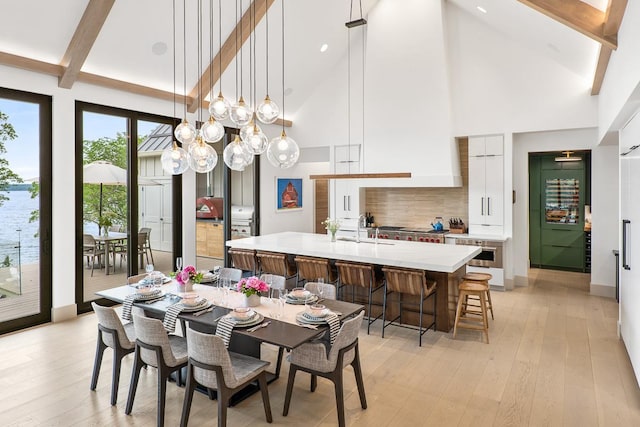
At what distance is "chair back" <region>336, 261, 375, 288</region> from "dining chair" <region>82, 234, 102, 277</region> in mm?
3513

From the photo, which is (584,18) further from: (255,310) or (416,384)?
(255,310)

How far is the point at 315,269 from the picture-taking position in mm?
5250

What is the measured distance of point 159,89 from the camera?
Answer: 20.9 feet

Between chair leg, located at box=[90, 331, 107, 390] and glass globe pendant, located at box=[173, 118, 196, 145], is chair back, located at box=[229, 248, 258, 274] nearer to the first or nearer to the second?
glass globe pendant, located at box=[173, 118, 196, 145]

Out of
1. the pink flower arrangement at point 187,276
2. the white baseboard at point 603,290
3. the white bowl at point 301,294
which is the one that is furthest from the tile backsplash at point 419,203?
the pink flower arrangement at point 187,276

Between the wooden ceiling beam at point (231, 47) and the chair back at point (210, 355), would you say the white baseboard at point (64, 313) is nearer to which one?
the wooden ceiling beam at point (231, 47)

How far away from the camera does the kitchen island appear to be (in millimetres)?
4531

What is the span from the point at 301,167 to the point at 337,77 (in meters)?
2.45

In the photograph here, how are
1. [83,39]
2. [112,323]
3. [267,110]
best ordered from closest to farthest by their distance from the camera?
1. [112,323]
2. [267,110]
3. [83,39]

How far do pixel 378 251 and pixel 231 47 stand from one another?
387cm

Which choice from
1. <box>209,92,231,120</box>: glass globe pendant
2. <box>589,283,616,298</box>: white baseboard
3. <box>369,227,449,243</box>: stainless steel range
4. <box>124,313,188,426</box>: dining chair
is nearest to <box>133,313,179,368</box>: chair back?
<box>124,313,188,426</box>: dining chair

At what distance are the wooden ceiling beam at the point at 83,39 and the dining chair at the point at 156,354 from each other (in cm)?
359

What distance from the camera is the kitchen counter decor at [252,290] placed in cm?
340

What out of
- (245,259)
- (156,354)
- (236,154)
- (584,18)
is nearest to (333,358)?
(156,354)
